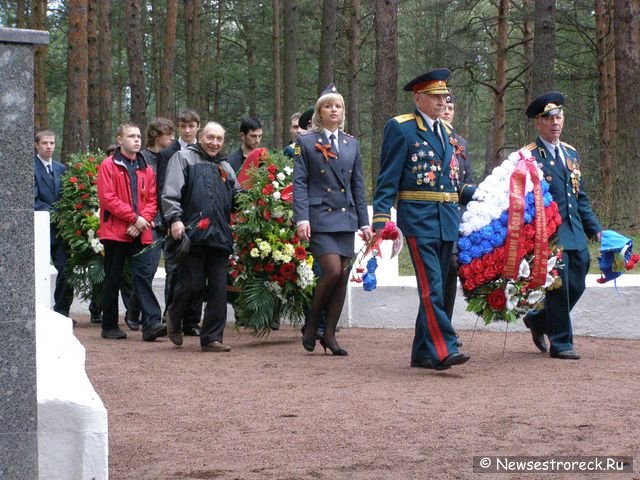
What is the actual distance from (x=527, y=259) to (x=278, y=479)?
392cm

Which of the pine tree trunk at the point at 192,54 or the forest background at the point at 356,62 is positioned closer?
the forest background at the point at 356,62

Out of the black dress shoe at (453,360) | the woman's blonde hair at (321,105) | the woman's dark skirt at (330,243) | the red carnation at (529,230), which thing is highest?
the woman's blonde hair at (321,105)

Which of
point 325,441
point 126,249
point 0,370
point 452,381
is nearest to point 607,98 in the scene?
point 126,249

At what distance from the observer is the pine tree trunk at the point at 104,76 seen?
86.7ft

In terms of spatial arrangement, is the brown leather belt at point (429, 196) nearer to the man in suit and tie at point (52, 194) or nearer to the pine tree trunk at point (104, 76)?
the man in suit and tie at point (52, 194)

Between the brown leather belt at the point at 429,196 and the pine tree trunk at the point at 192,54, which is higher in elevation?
the pine tree trunk at the point at 192,54

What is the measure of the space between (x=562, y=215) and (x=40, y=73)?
2615 centimetres

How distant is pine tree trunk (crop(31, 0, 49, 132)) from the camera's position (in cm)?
3028

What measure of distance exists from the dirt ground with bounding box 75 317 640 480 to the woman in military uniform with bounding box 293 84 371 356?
557mm

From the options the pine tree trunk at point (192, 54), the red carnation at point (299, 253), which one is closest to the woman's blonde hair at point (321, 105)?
the red carnation at point (299, 253)

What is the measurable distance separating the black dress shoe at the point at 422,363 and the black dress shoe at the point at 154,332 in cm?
298

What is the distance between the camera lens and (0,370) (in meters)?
4.04

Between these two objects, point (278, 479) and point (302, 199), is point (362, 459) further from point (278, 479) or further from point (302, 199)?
point (302, 199)

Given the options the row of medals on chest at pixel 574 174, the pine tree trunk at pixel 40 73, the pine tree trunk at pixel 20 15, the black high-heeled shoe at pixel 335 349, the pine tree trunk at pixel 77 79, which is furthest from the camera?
the pine tree trunk at pixel 20 15
